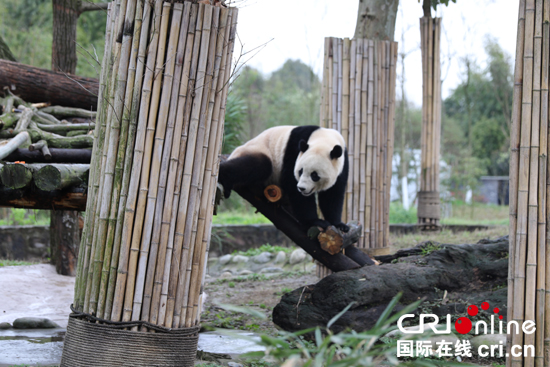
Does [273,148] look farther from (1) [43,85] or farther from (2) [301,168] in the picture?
(1) [43,85]

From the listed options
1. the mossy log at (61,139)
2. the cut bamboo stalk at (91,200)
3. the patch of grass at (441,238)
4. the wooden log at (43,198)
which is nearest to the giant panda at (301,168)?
the wooden log at (43,198)

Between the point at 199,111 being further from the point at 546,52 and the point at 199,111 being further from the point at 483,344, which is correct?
the point at 483,344

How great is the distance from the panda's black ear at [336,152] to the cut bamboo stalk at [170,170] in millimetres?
1956

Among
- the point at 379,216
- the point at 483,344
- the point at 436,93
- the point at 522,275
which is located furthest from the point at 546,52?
the point at 436,93

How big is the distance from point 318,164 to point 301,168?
0.57 ft

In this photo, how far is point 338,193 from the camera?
15.8 ft

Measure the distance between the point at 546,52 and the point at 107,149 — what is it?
93.7 inches

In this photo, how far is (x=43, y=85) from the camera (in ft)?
18.1

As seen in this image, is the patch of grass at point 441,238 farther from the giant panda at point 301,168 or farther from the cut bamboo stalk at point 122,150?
the cut bamboo stalk at point 122,150

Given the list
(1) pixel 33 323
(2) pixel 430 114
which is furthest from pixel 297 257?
(1) pixel 33 323

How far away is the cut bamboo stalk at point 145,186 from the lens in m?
2.70

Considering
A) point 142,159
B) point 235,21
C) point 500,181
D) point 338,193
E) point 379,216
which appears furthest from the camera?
point 500,181

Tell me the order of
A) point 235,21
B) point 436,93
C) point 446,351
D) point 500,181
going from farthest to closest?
1. point 500,181
2. point 436,93
3. point 446,351
4. point 235,21

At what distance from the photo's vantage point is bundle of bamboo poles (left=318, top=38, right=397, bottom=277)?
17.1 ft
